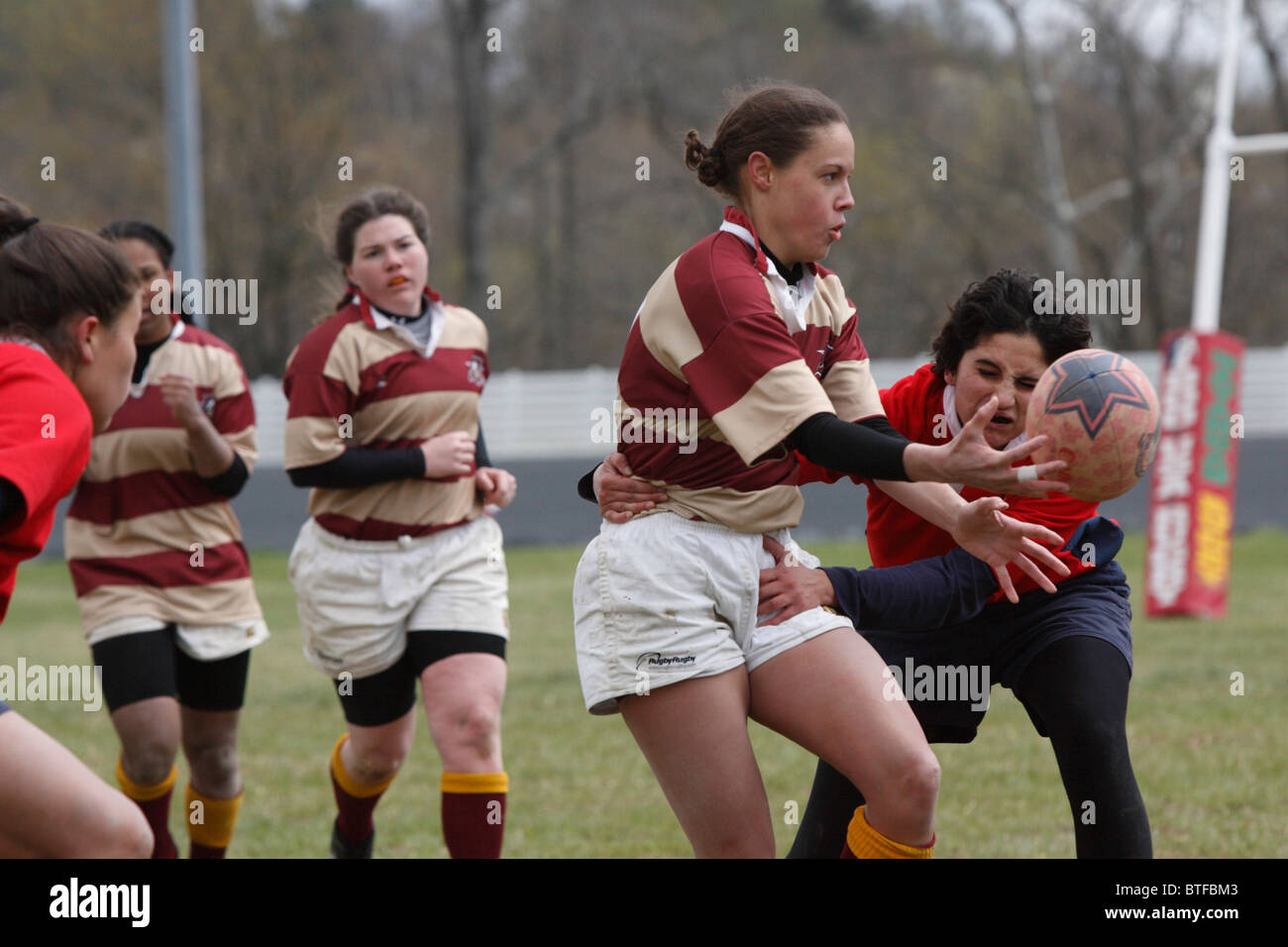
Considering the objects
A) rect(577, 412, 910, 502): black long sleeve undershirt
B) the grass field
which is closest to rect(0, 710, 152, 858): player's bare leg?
rect(577, 412, 910, 502): black long sleeve undershirt

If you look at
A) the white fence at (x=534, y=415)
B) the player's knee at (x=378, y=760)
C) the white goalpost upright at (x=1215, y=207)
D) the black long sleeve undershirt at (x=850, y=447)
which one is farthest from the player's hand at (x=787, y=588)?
the white fence at (x=534, y=415)

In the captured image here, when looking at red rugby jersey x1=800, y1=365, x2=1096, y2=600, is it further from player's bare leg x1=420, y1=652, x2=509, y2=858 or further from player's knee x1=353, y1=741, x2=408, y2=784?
player's knee x1=353, y1=741, x2=408, y2=784

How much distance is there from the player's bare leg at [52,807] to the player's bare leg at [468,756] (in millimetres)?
1807

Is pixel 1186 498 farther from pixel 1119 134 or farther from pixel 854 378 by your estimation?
pixel 1119 134

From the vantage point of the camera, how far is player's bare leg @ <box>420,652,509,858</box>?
4.43 metres

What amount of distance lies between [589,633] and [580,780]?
3.16 m

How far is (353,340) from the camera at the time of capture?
15.5ft

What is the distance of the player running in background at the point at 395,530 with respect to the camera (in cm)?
450

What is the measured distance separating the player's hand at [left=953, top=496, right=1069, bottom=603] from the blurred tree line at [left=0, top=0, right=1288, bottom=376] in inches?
836

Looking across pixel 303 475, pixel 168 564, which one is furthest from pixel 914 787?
pixel 168 564

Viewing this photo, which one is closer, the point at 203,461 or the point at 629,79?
the point at 203,461
